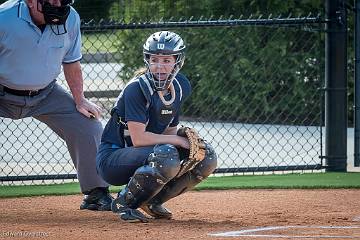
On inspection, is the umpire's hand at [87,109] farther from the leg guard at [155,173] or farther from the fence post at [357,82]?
the fence post at [357,82]

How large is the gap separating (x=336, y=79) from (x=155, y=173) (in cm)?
370

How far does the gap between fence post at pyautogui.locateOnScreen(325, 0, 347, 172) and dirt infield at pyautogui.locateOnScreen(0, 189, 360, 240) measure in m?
1.28

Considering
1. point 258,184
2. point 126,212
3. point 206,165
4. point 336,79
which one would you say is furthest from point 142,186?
point 336,79

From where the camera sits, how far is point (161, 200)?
6.89 meters

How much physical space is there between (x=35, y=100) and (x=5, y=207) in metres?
0.90

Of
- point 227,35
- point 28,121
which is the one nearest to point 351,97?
point 227,35

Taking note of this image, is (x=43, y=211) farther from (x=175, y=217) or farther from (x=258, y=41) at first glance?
(x=258, y=41)

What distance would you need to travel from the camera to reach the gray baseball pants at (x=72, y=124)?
738 centimetres

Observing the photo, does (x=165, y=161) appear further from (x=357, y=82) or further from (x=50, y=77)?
(x=357, y=82)

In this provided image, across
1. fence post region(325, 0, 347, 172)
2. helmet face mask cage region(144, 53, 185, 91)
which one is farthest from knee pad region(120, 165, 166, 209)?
fence post region(325, 0, 347, 172)

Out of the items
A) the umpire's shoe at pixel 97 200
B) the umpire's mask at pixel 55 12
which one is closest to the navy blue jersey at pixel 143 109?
the umpire's shoe at pixel 97 200

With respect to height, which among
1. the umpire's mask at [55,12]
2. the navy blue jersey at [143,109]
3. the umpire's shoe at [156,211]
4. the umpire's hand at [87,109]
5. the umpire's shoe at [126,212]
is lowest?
the umpire's shoe at [156,211]

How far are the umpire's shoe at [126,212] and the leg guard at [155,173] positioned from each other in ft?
0.32

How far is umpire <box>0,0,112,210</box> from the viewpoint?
7055 mm
